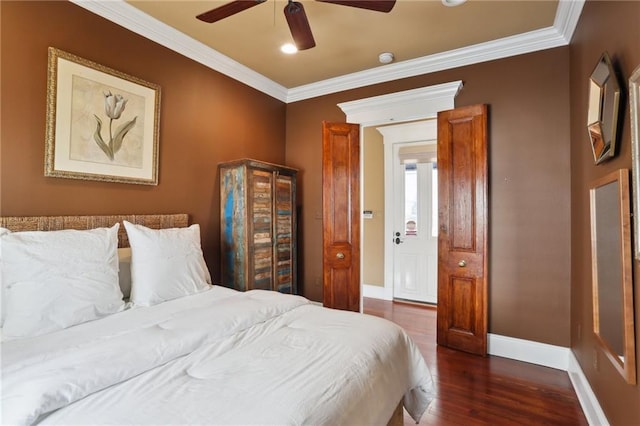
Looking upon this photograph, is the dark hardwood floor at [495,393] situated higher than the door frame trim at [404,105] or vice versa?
the door frame trim at [404,105]

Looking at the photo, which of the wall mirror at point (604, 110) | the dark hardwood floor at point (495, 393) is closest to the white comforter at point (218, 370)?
the dark hardwood floor at point (495, 393)

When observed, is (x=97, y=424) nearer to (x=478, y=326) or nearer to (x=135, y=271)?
(x=135, y=271)

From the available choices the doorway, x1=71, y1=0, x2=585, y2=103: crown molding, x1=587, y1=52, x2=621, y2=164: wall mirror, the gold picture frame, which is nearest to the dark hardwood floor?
the gold picture frame

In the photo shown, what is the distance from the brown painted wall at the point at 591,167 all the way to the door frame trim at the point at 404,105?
3.28 feet

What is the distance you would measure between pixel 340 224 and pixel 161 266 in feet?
6.53

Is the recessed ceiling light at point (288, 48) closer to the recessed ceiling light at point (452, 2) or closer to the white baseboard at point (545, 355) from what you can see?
the recessed ceiling light at point (452, 2)

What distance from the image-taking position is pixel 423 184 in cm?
493

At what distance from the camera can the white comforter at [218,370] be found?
0.97 meters

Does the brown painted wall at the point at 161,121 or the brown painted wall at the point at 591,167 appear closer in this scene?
the brown painted wall at the point at 591,167

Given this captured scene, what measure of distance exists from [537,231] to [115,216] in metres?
3.46

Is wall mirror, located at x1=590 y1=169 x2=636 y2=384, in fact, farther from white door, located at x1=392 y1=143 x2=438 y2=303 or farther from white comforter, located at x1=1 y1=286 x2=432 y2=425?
white door, located at x1=392 y1=143 x2=438 y2=303

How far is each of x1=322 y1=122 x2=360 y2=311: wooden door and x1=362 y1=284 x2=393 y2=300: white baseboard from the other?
1590mm

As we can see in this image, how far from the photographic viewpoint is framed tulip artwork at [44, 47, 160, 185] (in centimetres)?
217

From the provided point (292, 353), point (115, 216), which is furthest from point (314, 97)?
point (292, 353)
